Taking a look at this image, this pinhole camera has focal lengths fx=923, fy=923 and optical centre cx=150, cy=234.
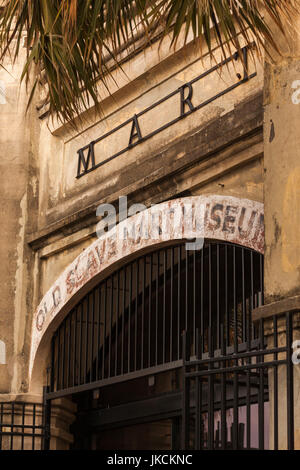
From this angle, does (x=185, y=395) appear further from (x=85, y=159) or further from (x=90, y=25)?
(x=85, y=159)

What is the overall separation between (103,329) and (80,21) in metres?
5.02

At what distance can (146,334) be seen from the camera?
436 inches

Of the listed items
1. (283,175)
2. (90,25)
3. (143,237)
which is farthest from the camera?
(143,237)

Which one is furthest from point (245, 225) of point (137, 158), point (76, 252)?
point (76, 252)

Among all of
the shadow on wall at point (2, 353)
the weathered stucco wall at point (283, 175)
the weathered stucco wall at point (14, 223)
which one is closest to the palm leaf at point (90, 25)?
the weathered stucco wall at point (283, 175)

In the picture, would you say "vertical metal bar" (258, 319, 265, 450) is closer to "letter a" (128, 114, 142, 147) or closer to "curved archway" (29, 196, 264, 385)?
"curved archway" (29, 196, 264, 385)

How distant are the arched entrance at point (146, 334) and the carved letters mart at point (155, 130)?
→ 145cm

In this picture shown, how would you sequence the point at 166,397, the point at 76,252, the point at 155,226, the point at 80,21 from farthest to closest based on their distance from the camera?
the point at 76,252, the point at 166,397, the point at 155,226, the point at 80,21

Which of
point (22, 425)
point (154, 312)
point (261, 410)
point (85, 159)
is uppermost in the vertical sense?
point (85, 159)

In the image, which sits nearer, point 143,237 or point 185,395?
point 185,395

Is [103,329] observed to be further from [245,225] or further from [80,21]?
[80,21]

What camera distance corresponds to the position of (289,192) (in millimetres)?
6762

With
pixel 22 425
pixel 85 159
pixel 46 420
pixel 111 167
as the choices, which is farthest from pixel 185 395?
pixel 85 159

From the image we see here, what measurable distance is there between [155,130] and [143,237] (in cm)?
136
